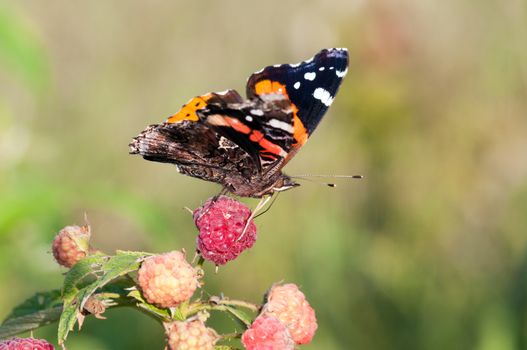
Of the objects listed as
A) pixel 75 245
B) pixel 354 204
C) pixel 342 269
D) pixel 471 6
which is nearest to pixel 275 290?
pixel 75 245

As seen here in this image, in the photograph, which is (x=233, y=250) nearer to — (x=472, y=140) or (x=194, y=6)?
(x=472, y=140)

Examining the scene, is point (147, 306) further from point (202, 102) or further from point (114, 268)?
point (202, 102)

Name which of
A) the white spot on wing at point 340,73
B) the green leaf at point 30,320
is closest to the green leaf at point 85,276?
the green leaf at point 30,320

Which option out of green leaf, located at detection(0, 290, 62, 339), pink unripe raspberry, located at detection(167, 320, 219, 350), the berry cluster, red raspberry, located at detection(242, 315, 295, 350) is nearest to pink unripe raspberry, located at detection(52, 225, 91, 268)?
the berry cluster

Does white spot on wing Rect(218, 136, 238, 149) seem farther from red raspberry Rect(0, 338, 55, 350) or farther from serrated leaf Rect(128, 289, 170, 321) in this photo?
red raspberry Rect(0, 338, 55, 350)

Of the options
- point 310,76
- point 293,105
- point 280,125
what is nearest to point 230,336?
point 280,125

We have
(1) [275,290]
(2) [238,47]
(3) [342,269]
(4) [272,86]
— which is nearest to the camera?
(1) [275,290]

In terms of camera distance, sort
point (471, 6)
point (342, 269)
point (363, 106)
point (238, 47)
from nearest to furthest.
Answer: point (342, 269)
point (363, 106)
point (471, 6)
point (238, 47)

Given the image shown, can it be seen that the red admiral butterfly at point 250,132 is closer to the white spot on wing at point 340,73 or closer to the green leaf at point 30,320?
→ the white spot on wing at point 340,73
